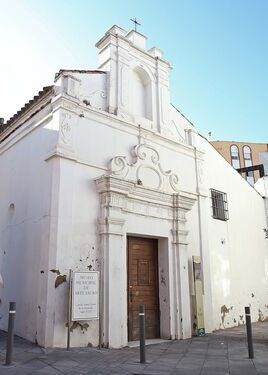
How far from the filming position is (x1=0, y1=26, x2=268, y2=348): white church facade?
7.89m

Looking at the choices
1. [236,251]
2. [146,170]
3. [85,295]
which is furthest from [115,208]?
[236,251]

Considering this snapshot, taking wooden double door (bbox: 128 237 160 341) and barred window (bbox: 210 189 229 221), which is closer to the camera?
wooden double door (bbox: 128 237 160 341)

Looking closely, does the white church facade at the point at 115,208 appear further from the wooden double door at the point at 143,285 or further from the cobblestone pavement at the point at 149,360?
the cobblestone pavement at the point at 149,360

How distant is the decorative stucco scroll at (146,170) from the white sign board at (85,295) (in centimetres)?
257

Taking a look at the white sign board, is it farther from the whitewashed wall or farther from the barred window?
the barred window

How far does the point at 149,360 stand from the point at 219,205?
7192mm

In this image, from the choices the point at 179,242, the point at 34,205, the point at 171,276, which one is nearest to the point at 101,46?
the point at 34,205

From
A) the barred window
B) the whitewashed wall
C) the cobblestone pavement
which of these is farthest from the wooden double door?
the barred window

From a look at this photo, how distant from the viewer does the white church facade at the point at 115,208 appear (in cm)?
789

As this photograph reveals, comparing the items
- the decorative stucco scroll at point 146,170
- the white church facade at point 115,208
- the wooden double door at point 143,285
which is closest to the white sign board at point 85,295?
the white church facade at point 115,208

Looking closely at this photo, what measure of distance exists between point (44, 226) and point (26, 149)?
2.68 m

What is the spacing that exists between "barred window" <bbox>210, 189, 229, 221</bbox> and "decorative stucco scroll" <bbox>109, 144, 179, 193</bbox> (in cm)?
242

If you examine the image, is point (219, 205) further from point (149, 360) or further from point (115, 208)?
point (149, 360)

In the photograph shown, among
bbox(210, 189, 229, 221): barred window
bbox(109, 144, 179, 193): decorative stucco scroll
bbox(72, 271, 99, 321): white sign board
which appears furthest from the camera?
bbox(210, 189, 229, 221): barred window
